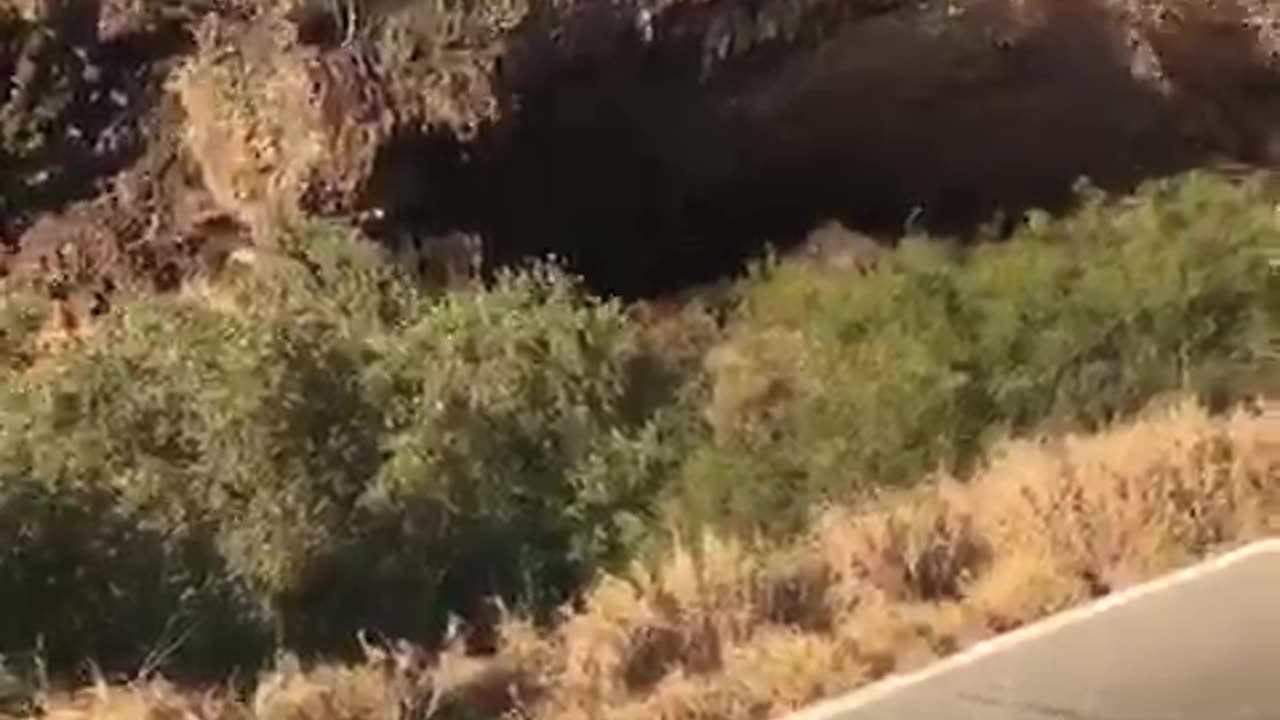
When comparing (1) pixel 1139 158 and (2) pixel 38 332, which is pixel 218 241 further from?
(1) pixel 1139 158

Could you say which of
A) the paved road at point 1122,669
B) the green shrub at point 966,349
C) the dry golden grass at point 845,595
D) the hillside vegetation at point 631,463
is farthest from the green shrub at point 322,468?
the paved road at point 1122,669

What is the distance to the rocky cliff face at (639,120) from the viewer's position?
51.1ft

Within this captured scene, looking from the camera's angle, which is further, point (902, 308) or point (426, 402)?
point (902, 308)

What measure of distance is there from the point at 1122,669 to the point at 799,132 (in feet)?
27.9

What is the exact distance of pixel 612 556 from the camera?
11.4 meters

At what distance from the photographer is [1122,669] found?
8.25 metres

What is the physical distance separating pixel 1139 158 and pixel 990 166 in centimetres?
92

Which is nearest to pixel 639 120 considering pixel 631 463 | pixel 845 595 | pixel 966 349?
pixel 966 349

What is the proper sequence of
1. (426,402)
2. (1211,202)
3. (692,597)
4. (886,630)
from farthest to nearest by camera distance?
1. (1211,202)
2. (426,402)
3. (692,597)
4. (886,630)

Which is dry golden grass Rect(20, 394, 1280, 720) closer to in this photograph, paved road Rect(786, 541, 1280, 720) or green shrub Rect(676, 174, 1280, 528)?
paved road Rect(786, 541, 1280, 720)

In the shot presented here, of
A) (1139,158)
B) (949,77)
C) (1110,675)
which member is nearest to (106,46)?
(949,77)

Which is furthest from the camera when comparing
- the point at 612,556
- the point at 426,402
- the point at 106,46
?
the point at 106,46

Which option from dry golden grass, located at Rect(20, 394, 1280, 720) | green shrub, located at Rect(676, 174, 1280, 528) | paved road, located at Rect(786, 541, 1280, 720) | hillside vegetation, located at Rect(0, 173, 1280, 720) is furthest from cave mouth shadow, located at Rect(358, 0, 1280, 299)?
paved road, located at Rect(786, 541, 1280, 720)

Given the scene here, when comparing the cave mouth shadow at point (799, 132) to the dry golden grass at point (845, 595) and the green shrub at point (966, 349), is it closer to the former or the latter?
the green shrub at point (966, 349)
